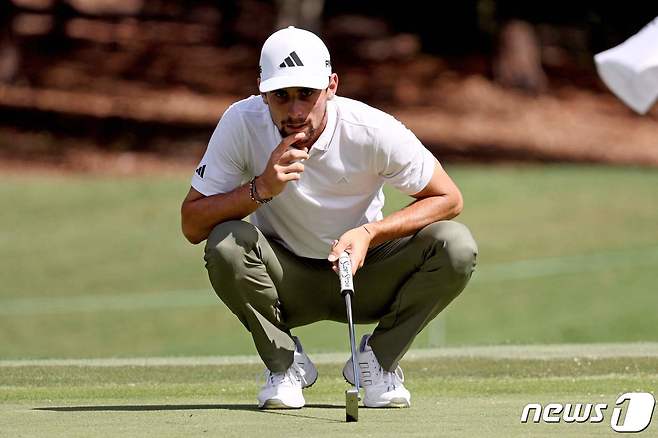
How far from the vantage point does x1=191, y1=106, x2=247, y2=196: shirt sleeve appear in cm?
591

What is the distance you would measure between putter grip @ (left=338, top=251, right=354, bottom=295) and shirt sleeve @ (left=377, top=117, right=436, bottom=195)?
0.41m

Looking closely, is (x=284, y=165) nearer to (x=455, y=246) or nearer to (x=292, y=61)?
(x=292, y=61)

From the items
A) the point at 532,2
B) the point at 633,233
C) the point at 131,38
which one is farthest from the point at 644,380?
the point at 131,38

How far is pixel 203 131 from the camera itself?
25328 millimetres

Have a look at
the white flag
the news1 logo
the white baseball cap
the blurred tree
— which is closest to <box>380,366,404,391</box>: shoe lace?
the news1 logo

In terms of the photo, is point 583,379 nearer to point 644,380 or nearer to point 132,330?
point 644,380

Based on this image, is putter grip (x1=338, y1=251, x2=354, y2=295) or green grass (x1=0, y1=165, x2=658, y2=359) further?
green grass (x1=0, y1=165, x2=658, y2=359)

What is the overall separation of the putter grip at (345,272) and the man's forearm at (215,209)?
1.21 ft

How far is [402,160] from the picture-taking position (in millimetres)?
5953

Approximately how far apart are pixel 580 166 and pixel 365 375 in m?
18.4

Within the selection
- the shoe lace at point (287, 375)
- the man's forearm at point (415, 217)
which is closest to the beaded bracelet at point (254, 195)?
the man's forearm at point (415, 217)

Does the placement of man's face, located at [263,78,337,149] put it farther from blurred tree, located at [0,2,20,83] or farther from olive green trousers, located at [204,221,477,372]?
blurred tree, located at [0,2,20,83]

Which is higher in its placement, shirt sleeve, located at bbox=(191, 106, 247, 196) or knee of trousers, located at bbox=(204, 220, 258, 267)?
shirt sleeve, located at bbox=(191, 106, 247, 196)

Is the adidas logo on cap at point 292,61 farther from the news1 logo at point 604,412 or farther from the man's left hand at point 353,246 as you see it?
the news1 logo at point 604,412
